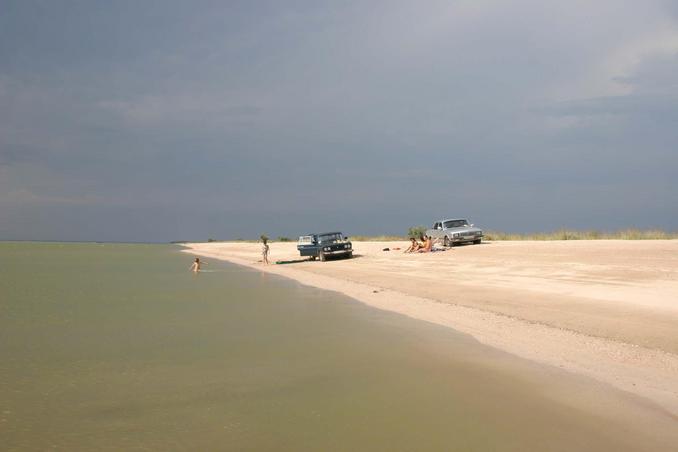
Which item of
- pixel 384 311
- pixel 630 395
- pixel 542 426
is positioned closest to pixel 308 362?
pixel 542 426

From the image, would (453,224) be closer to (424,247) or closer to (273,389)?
(424,247)

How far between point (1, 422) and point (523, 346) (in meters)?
7.41

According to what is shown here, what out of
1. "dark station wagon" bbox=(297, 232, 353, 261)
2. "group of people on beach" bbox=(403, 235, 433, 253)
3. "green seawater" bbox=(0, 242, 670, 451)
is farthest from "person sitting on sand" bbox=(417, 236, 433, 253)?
"green seawater" bbox=(0, 242, 670, 451)

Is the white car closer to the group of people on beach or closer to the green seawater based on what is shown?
the group of people on beach

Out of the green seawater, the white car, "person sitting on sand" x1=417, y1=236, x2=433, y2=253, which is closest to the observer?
the green seawater

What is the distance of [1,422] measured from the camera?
500cm

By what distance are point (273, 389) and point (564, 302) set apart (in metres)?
8.64

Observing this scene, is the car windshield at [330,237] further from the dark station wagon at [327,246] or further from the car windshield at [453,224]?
the car windshield at [453,224]

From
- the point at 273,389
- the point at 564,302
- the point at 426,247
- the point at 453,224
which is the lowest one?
the point at 564,302

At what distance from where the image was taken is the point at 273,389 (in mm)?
6070

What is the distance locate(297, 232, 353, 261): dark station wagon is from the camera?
108 ft

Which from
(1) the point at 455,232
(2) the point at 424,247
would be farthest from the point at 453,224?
(2) the point at 424,247

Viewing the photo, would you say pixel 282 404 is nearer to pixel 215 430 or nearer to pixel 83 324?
pixel 215 430

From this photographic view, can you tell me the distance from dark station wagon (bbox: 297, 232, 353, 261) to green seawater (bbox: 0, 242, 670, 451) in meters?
21.6
